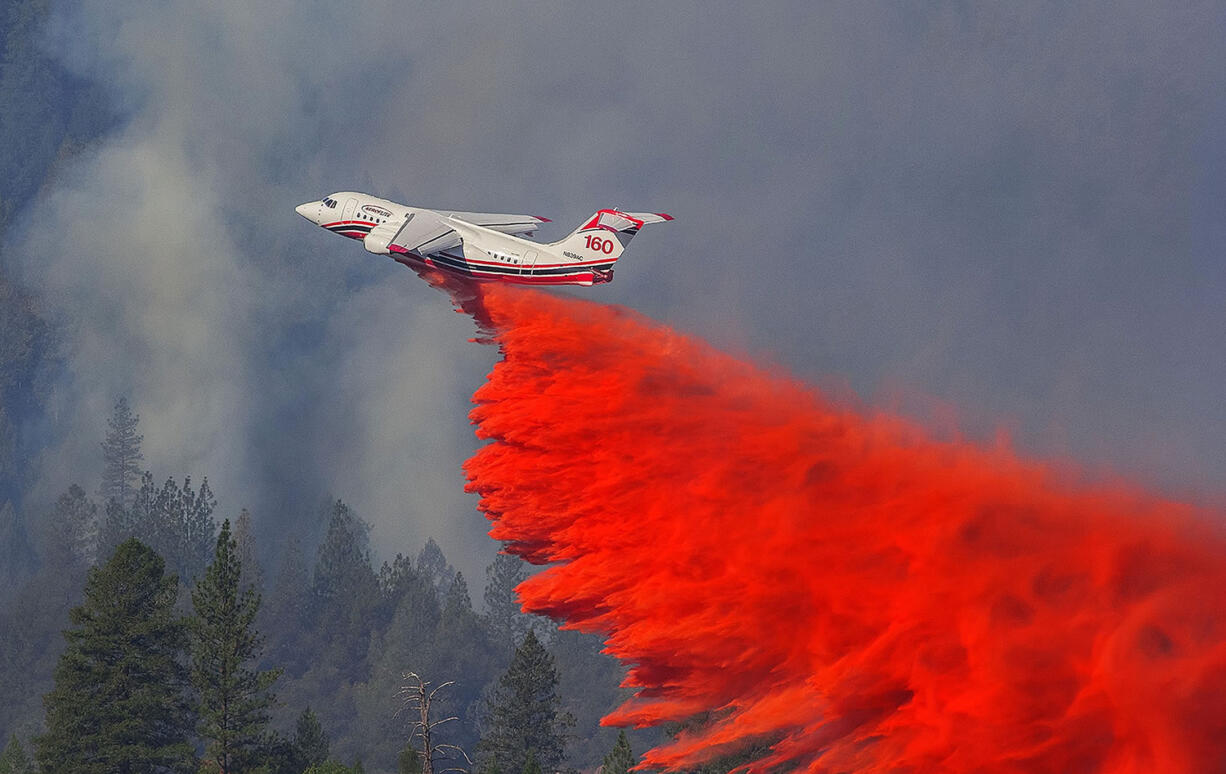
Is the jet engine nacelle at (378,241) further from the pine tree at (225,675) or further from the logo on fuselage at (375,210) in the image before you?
the pine tree at (225,675)

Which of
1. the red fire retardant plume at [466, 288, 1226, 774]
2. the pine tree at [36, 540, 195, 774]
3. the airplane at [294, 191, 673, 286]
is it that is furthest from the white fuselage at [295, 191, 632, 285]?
the pine tree at [36, 540, 195, 774]

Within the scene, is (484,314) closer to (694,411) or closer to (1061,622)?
(694,411)

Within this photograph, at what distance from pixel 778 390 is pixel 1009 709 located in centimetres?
1931

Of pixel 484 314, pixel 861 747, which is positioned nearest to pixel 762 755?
pixel 484 314

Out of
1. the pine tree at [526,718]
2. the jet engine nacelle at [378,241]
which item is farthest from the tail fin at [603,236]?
the pine tree at [526,718]

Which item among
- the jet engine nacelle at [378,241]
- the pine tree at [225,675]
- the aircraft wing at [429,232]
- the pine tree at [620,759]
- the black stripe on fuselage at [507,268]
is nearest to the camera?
the black stripe on fuselage at [507,268]

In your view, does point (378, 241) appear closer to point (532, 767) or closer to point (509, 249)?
point (509, 249)

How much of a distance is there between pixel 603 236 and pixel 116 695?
109 feet

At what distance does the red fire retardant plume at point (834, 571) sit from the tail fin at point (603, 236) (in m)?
10.2

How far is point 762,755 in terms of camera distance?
115625 millimetres

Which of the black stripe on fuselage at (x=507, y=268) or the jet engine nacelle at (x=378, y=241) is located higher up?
the jet engine nacelle at (x=378, y=241)

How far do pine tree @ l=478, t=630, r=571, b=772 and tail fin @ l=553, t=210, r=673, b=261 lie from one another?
1853 inches

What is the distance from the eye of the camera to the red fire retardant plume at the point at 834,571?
6819cm

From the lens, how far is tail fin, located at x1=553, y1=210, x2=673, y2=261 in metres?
95.9
